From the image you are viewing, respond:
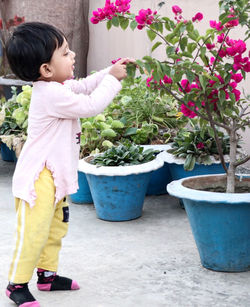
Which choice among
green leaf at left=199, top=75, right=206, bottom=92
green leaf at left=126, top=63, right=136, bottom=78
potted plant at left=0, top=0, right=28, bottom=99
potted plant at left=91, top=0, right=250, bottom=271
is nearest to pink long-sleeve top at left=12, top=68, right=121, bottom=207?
green leaf at left=126, top=63, right=136, bottom=78

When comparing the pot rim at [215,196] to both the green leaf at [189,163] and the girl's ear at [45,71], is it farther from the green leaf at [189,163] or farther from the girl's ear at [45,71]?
the green leaf at [189,163]

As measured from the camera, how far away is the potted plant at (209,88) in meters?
3.01

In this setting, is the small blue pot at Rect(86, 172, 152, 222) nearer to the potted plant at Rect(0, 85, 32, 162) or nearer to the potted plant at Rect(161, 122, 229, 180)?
the potted plant at Rect(161, 122, 229, 180)

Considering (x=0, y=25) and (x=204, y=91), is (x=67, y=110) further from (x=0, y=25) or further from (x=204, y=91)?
(x=0, y=25)

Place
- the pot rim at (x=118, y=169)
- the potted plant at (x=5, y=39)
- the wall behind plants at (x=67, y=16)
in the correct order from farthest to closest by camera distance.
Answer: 1. the wall behind plants at (x=67, y=16)
2. the potted plant at (x=5, y=39)
3. the pot rim at (x=118, y=169)

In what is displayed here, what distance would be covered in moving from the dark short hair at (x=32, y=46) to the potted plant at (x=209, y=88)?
332 millimetres

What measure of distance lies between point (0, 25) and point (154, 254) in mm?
4335

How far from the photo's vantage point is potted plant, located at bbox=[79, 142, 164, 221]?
4.27 m

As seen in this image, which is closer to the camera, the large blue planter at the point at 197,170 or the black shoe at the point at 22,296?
the black shoe at the point at 22,296

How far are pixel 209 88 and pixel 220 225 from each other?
2.34 ft

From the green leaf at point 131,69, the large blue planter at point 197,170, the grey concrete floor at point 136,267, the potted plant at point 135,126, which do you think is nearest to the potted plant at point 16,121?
the potted plant at point 135,126

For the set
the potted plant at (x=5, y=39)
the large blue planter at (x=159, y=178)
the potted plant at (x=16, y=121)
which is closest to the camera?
the large blue planter at (x=159, y=178)

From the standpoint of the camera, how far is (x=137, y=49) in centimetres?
625

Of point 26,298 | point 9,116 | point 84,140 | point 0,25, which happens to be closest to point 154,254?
point 26,298
